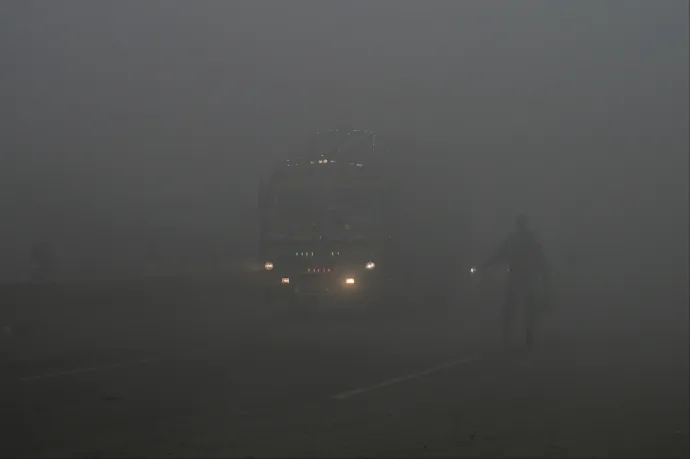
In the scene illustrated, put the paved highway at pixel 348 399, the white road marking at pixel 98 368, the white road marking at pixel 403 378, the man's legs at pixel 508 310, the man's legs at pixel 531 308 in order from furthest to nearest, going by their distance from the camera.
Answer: the man's legs at pixel 508 310, the man's legs at pixel 531 308, the white road marking at pixel 98 368, the white road marking at pixel 403 378, the paved highway at pixel 348 399

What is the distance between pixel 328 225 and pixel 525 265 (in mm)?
8793

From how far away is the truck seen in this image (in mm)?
23266

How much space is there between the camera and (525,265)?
50.2 feet

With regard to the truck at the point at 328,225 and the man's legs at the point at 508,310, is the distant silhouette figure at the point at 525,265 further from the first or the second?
the truck at the point at 328,225

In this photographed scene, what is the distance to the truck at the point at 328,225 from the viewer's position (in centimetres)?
2327

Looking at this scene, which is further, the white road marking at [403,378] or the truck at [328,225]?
the truck at [328,225]

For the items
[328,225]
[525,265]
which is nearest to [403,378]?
[525,265]

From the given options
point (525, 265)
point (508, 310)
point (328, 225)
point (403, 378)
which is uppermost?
point (328, 225)

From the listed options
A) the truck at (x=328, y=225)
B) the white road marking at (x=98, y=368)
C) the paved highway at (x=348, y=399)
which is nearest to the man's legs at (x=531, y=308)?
the paved highway at (x=348, y=399)

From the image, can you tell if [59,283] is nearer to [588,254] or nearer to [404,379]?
[404,379]

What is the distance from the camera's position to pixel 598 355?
15.1 m

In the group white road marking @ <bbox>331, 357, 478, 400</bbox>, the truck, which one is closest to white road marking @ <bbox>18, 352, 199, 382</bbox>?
white road marking @ <bbox>331, 357, 478, 400</bbox>

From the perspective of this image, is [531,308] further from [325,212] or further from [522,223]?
[325,212]

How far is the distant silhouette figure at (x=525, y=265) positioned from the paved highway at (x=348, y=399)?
0.78 meters
